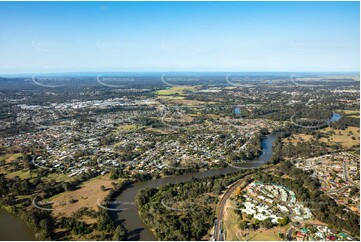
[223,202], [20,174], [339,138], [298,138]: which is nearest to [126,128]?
[20,174]

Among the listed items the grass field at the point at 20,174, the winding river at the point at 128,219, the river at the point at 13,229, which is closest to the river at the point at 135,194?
the winding river at the point at 128,219

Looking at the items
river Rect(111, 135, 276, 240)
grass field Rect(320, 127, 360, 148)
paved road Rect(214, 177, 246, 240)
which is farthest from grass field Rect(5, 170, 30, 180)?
grass field Rect(320, 127, 360, 148)

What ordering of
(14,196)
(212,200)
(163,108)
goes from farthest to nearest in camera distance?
1. (163,108)
2. (14,196)
3. (212,200)

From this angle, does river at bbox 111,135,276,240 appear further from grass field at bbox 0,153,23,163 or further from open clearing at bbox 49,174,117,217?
grass field at bbox 0,153,23,163

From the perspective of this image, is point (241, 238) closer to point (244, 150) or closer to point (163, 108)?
point (244, 150)

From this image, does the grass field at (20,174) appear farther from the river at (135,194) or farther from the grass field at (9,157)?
the river at (135,194)

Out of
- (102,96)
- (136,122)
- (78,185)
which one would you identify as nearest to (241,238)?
(78,185)
